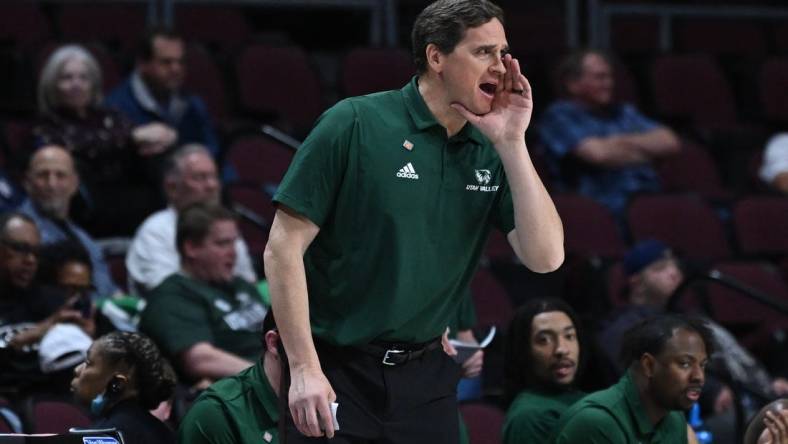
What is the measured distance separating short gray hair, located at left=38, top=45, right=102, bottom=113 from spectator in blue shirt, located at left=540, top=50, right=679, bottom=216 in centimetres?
232

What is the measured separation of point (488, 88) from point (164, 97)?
14.1ft

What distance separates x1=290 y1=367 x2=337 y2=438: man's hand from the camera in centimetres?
297

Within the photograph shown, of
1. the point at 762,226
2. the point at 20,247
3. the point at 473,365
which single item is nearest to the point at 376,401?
the point at 473,365

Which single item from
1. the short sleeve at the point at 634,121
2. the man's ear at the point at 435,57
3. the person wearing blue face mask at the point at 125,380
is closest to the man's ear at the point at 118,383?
the person wearing blue face mask at the point at 125,380

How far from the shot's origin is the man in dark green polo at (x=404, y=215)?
3.12 m

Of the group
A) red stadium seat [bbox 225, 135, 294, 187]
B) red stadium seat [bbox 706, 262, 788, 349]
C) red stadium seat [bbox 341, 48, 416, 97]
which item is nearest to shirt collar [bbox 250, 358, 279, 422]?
red stadium seat [bbox 225, 135, 294, 187]

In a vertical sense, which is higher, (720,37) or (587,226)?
(720,37)

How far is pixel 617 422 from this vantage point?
434cm

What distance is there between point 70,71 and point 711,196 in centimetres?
342

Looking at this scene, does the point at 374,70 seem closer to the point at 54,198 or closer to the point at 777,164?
the point at 777,164

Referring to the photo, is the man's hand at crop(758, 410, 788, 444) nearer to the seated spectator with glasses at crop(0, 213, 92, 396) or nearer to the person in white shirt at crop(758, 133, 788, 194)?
the seated spectator with glasses at crop(0, 213, 92, 396)

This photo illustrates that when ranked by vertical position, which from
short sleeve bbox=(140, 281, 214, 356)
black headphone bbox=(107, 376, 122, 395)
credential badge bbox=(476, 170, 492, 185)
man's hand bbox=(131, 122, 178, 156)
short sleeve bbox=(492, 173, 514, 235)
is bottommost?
short sleeve bbox=(140, 281, 214, 356)

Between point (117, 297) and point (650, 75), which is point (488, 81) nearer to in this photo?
point (117, 297)

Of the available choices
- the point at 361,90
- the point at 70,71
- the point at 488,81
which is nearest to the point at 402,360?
the point at 488,81
